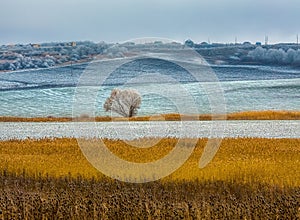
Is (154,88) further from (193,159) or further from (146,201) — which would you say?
(146,201)

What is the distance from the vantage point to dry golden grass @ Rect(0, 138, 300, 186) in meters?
15.9

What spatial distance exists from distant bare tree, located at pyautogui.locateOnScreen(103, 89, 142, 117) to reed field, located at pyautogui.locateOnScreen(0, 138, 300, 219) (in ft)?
121

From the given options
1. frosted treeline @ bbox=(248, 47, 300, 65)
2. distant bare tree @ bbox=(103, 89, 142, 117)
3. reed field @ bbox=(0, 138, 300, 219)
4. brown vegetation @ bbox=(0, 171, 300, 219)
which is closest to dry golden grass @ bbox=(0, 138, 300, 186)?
reed field @ bbox=(0, 138, 300, 219)

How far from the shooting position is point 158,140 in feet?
85.3

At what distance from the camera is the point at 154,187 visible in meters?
14.5

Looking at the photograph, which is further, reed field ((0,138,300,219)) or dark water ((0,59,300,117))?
dark water ((0,59,300,117))

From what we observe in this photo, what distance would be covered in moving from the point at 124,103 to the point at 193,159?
42688 mm

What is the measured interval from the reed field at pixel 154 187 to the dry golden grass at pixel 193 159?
0.02m

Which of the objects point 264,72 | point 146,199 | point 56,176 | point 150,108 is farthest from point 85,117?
point 264,72

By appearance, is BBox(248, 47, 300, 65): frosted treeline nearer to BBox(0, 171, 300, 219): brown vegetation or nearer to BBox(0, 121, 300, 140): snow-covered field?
BBox(0, 121, 300, 140): snow-covered field

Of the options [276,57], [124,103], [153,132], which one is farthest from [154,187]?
[276,57]

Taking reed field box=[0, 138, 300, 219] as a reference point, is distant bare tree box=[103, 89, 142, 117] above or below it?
below

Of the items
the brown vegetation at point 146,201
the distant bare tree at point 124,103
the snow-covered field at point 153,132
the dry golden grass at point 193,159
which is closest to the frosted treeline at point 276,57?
the distant bare tree at point 124,103

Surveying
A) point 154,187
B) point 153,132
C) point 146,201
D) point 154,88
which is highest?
point 146,201
